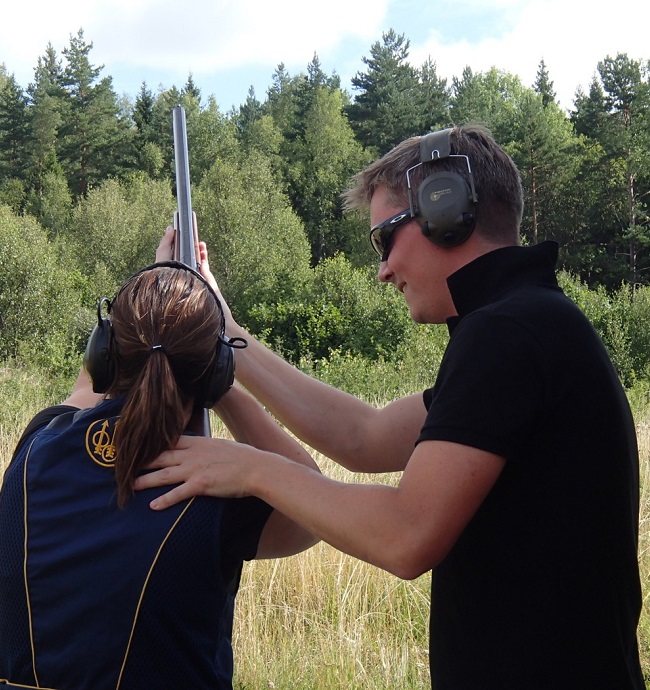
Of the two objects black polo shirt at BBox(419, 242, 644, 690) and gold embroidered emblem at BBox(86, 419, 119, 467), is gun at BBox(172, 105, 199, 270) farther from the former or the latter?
black polo shirt at BBox(419, 242, 644, 690)

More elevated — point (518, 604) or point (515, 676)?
point (518, 604)

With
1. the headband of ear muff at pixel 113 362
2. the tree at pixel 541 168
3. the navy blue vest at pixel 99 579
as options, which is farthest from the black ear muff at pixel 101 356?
the tree at pixel 541 168

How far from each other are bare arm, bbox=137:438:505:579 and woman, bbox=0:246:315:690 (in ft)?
0.15

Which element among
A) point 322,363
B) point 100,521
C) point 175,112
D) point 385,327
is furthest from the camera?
point 385,327

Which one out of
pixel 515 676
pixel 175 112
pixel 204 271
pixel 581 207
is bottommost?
pixel 515 676

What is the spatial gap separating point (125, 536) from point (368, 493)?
0.45 meters

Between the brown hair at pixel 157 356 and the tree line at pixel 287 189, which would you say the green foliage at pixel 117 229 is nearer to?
the tree line at pixel 287 189

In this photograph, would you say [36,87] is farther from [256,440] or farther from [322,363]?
[256,440]

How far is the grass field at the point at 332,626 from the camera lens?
3.71 metres

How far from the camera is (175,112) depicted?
2.83 metres

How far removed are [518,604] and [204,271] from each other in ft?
5.21

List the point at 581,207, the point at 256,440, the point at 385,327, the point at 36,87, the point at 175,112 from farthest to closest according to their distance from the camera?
the point at 36,87 → the point at 581,207 → the point at 385,327 → the point at 175,112 → the point at 256,440

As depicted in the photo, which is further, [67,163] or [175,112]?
[67,163]

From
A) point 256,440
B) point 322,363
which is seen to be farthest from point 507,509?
point 322,363
